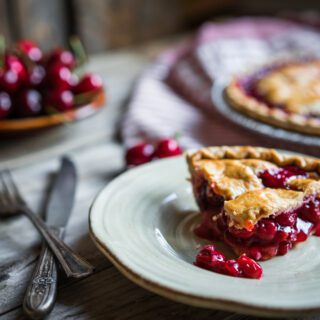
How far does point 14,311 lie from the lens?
2.87ft

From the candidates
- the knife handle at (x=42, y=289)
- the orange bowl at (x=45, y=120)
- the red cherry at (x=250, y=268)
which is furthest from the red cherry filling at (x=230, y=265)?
the orange bowl at (x=45, y=120)

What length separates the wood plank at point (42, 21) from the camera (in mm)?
2690

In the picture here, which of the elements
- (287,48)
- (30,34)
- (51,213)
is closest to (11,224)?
(51,213)

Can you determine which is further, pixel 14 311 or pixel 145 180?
pixel 145 180

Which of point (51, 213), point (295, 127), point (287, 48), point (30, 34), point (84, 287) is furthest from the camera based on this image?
point (30, 34)

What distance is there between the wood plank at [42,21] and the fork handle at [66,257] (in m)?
1.88

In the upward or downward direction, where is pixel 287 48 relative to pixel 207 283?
downward

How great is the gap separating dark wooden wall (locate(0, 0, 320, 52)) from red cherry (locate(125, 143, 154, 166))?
1.59 metres

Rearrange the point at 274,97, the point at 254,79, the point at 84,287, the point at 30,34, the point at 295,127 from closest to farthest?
the point at 84,287, the point at 295,127, the point at 274,97, the point at 254,79, the point at 30,34

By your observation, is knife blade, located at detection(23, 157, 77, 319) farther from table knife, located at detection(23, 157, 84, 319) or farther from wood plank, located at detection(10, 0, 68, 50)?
wood plank, located at detection(10, 0, 68, 50)

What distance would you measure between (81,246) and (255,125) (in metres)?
0.66

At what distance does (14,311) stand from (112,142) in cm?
82

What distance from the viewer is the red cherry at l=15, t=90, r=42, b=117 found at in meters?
1.53

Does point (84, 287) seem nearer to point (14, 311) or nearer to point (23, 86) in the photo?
point (14, 311)
